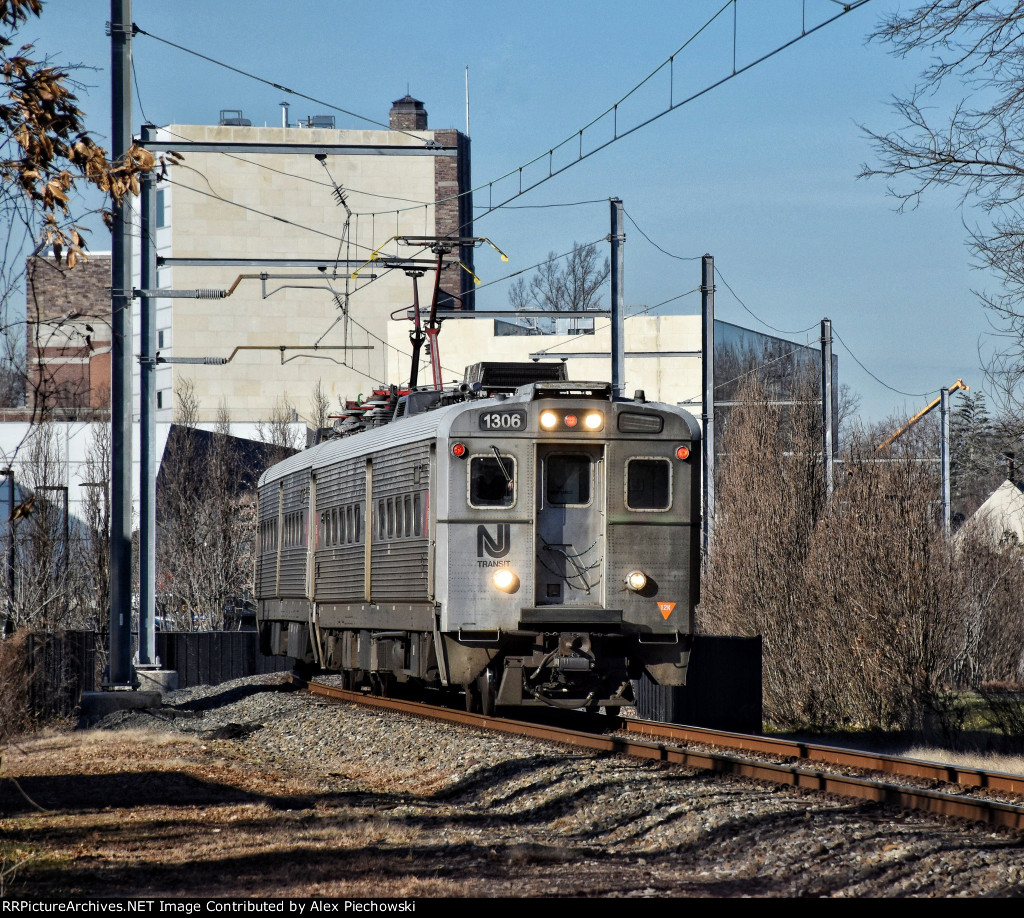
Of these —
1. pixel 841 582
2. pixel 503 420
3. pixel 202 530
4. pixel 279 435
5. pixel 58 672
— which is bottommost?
pixel 58 672

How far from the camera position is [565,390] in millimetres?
14680

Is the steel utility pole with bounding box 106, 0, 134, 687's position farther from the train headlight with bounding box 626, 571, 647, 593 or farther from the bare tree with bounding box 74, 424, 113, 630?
the bare tree with bounding box 74, 424, 113, 630

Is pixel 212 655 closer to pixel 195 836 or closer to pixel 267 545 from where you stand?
pixel 267 545

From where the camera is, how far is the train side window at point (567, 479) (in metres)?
14.7

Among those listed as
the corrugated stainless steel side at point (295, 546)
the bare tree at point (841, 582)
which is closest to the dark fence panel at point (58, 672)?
the corrugated stainless steel side at point (295, 546)

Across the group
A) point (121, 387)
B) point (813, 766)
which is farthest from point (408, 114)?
point (813, 766)

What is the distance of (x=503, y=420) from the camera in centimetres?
1454

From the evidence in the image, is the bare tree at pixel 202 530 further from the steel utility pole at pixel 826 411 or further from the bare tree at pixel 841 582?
the bare tree at pixel 841 582

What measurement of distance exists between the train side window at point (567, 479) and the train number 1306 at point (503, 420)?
50 cm

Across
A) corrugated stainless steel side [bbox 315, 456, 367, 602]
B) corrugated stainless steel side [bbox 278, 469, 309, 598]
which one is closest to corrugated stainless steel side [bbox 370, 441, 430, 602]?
corrugated stainless steel side [bbox 315, 456, 367, 602]

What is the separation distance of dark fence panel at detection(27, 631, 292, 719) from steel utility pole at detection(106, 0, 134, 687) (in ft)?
2.06

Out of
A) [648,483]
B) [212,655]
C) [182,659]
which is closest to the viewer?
[648,483]

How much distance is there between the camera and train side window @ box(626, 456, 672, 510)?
14.6 metres

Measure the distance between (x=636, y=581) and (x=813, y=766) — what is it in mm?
2858
